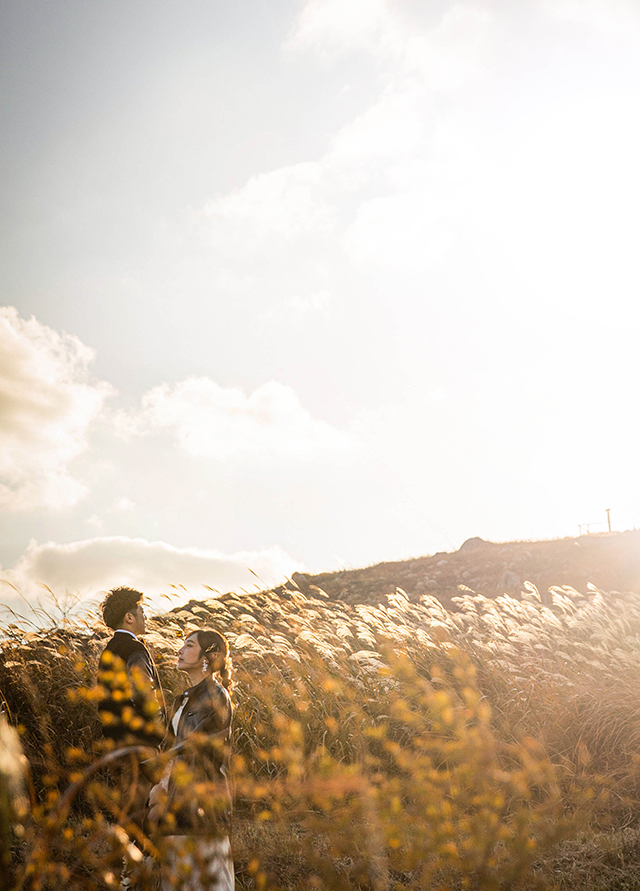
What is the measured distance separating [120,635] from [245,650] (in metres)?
3.07

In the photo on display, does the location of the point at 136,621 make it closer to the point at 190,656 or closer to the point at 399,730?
the point at 190,656

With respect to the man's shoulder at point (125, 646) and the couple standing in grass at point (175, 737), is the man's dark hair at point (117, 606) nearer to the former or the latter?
the couple standing in grass at point (175, 737)

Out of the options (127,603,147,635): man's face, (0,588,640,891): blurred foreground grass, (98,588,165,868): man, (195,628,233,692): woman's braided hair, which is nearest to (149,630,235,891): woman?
(195,628,233,692): woman's braided hair

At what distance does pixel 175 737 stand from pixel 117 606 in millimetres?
1106

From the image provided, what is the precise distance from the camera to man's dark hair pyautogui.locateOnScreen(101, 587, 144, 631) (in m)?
4.30

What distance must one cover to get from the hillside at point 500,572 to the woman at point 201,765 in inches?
520

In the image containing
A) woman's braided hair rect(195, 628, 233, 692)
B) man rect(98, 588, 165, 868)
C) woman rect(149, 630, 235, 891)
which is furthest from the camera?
woman's braided hair rect(195, 628, 233, 692)

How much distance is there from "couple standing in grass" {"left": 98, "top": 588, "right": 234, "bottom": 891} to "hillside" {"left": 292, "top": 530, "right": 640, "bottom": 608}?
1288cm

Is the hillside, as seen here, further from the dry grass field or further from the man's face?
the man's face

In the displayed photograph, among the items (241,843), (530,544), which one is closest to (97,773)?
(241,843)

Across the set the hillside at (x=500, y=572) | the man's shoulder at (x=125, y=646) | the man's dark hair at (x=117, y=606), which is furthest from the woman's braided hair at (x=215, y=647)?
the hillside at (x=500, y=572)

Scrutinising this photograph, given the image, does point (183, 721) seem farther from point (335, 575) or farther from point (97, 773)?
point (335, 575)

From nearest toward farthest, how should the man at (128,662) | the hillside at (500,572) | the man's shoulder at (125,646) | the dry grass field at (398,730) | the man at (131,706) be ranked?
1. the man at (131,706)
2. the man at (128,662)
3. the man's shoulder at (125,646)
4. the dry grass field at (398,730)
5. the hillside at (500,572)

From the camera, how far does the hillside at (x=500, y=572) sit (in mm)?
17703
